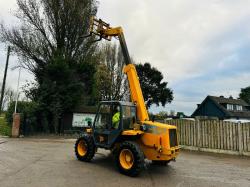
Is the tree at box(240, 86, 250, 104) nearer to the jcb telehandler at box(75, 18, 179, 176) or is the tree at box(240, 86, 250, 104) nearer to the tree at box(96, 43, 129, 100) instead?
the tree at box(96, 43, 129, 100)

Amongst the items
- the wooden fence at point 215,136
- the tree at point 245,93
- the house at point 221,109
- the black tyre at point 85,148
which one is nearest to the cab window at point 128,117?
the black tyre at point 85,148

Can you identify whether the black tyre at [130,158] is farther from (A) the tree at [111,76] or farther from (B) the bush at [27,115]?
(A) the tree at [111,76]

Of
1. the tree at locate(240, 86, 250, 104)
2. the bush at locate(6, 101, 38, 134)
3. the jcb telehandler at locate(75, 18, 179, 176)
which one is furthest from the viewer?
the tree at locate(240, 86, 250, 104)

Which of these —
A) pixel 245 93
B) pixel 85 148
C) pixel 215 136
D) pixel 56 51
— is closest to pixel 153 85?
pixel 56 51

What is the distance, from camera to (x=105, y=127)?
341 inches

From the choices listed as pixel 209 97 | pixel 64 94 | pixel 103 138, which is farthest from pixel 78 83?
pixel 209 97

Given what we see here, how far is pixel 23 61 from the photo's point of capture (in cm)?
2286

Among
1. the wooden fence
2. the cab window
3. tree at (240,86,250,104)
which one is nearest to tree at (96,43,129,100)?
the wooden fence

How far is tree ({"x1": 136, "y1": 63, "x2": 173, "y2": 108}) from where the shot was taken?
140ft

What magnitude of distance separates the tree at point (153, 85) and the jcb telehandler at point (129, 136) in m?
33.2

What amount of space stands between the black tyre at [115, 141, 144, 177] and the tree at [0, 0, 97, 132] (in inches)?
545

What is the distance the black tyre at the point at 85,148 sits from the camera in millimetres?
8969

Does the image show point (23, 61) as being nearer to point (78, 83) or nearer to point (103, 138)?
point (78, 83)

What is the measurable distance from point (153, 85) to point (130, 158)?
1418 inches
